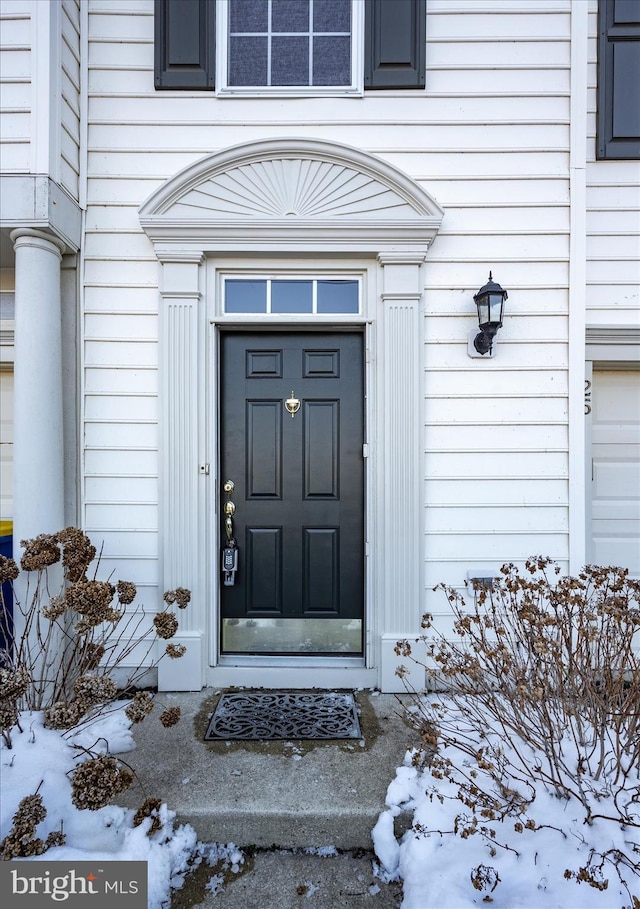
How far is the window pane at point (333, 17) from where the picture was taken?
2.78 metres

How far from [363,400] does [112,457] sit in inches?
59.8

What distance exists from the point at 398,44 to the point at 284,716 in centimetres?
376

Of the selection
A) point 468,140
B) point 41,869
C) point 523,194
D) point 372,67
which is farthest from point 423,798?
point 372,67

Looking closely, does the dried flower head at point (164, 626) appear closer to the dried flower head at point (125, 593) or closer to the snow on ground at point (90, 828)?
the dried flower head at point (125, 593)

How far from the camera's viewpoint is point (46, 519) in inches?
95.3

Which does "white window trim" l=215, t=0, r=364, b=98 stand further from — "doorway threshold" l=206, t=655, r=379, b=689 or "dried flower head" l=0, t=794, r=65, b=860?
"dried flower head" l=0, t=794, r=65, b=860

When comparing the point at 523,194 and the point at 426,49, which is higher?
the point at 426,49

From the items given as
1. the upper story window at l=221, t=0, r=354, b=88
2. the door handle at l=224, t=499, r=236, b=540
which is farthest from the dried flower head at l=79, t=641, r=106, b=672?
the upper story window at l=221, t=0, r=354, b=88

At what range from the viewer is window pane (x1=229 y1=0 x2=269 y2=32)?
9.14ft

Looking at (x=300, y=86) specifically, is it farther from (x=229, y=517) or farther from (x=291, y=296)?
(x=229, y=517)

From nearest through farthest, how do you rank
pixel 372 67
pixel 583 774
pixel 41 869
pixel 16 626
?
pixel 41 869
pixel 583 774
pixel 16 626
pixel 372 67

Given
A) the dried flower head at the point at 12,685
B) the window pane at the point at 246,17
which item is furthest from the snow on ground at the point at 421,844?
the window pane at the point at 246,17

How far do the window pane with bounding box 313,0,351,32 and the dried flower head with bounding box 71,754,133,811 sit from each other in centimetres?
386

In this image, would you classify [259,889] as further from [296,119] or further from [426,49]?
[426,49]
